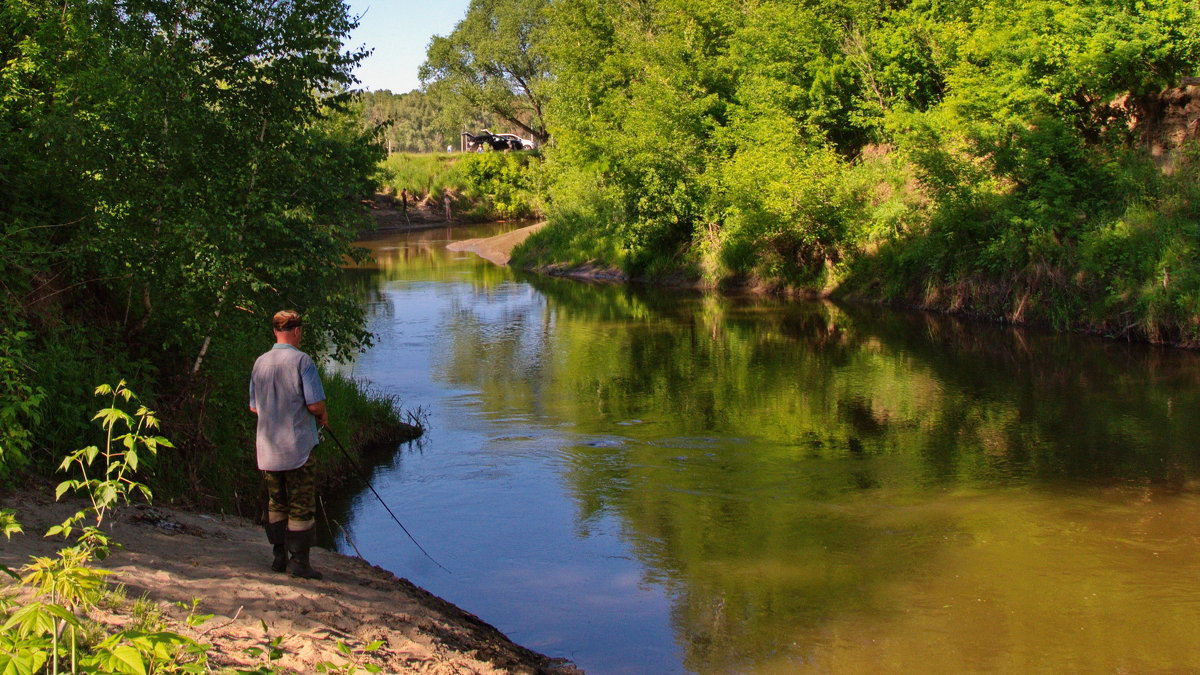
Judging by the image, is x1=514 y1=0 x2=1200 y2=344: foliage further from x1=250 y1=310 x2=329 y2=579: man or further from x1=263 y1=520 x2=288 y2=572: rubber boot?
x1=263 y1=520 x2=288 y2=572: rubber boot

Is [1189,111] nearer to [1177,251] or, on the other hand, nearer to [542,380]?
[1177,251]

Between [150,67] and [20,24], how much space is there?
9.42 ft

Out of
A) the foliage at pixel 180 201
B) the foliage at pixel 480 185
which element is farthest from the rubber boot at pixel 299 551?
the foliage at pixel 480 185

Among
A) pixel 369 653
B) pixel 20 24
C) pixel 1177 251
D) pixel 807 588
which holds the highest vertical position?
pixel 20 24

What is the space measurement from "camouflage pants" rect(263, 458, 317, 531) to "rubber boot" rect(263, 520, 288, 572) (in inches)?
1.6

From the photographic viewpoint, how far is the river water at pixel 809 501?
26.7 ft

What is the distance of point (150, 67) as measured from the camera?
33.7 feet

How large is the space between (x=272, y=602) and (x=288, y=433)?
3.90 feet

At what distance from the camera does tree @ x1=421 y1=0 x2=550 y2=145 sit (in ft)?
235

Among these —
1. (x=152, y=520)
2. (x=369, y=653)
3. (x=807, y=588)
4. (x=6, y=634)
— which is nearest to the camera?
(x=6, y=634)

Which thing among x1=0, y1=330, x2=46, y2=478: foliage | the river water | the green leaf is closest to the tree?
the river water

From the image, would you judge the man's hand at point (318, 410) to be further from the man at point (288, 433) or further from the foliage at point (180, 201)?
the foliage at point (180, 201)

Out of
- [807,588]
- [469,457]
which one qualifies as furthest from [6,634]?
[469,457]

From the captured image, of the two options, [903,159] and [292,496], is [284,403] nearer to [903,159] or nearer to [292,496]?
[292,496]
